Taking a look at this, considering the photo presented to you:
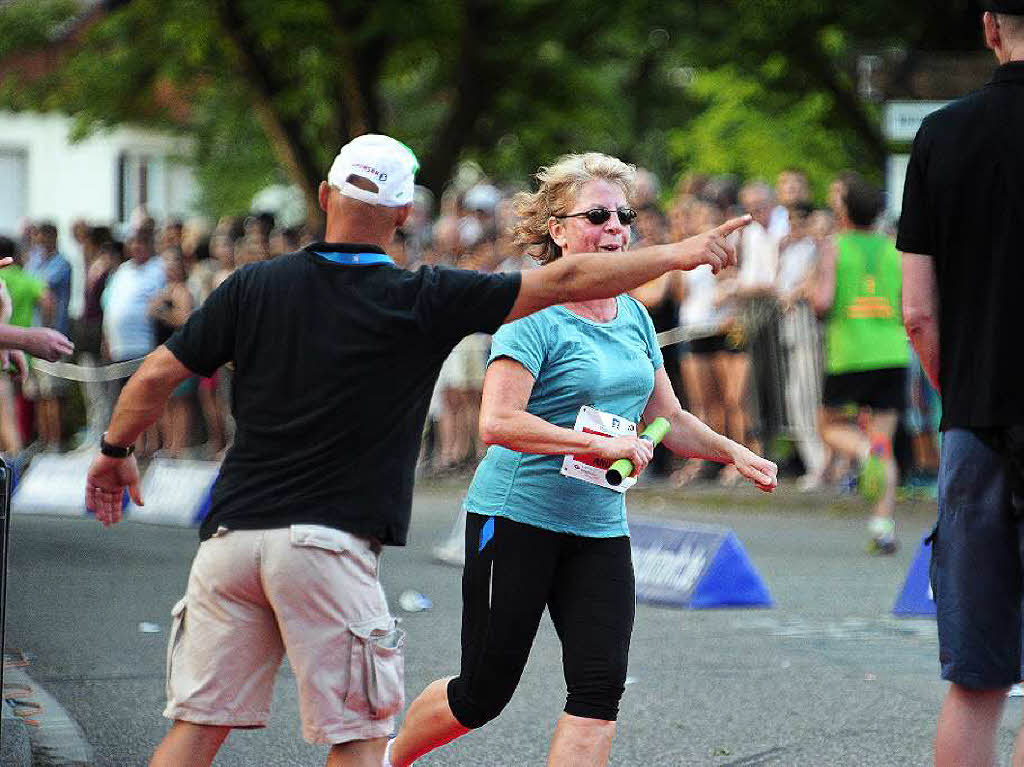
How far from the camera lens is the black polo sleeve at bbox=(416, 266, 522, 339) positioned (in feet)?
14.5

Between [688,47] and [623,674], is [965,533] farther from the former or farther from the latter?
[688,47]

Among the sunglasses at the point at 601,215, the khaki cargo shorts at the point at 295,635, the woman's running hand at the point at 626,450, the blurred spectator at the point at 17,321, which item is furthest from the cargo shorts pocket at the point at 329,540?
the blurred spectator at the point at 17,321

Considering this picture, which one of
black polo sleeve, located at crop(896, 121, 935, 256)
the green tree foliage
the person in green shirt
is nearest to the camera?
black polo sleeve, located at crop(896, 121, 935, 256)

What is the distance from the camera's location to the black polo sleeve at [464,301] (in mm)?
4410

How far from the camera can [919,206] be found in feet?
14.1

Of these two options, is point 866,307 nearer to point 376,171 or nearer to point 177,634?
point 376,171

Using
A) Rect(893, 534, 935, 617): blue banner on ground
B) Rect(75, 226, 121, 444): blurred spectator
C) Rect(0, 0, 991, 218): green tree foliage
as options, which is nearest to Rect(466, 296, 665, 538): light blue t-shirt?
Rect(893, 534, 935, 617): blue banner on ground

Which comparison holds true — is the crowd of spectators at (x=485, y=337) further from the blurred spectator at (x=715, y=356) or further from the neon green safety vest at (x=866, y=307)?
the neon green safety vest at (x=866, y=307)

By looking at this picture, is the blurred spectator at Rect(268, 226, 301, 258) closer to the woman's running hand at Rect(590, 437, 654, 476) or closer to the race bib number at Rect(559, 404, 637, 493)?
the race bib number at Rect(559, 404, 637, 493)

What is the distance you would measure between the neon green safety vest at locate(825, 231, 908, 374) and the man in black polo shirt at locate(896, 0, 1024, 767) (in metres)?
7.98

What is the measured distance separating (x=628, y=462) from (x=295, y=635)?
903 millimetres

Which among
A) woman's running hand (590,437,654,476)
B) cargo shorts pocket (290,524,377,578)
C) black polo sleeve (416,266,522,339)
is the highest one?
black polo sleeve (416,266,522,339)

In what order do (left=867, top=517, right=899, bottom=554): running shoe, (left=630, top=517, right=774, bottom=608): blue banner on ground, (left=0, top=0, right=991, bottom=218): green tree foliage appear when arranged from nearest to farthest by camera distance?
(left=630, top=517, right=774, bottom=608): blue banner on ground < (left=867, top=517, right=899, bottom=554): running shoe < (left=0, top=0, right=991, bottom=218): green tree foliage

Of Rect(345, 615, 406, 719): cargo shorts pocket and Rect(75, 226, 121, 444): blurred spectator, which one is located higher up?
Rect(345, 615, 406, 719): cargo shorts pocket
